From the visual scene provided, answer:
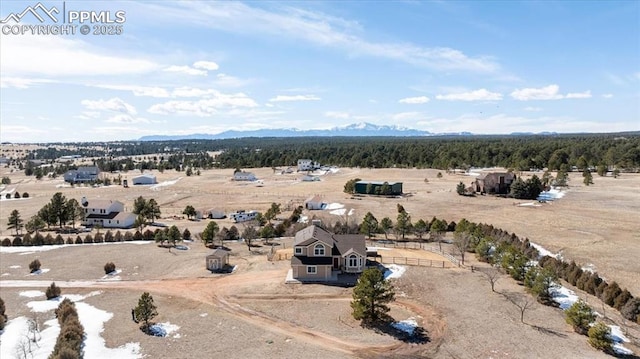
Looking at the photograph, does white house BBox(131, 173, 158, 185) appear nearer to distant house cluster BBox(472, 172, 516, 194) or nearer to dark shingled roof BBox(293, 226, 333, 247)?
distant house cluster BBox(472, 172, 516, 194)

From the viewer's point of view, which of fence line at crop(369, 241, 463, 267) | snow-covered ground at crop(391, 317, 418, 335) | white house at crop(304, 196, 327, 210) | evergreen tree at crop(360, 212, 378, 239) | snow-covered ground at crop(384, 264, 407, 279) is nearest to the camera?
snow-covered ground at crop(391, 317, 418, 335)

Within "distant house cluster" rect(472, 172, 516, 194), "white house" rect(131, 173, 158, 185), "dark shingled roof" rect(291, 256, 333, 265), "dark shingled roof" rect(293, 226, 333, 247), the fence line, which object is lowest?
the fence line

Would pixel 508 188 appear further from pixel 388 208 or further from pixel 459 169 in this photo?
pixel 459 169

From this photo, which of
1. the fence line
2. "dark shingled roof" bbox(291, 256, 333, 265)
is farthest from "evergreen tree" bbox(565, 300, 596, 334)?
"dark shingled roof" bbox(291, 256, 333, 265)

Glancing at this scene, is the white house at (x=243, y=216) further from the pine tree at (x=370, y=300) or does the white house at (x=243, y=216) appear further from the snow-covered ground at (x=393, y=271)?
the pine tree at (x=370, y=300)

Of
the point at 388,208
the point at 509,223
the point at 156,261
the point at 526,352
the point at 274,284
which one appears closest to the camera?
the point at 526,352

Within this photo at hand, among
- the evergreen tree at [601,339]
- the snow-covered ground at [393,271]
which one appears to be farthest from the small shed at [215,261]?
the evergreen tree at [601,339]

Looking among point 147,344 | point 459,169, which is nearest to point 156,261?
point 147,344

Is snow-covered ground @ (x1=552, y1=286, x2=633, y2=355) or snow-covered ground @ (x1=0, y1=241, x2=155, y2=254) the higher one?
snow-covered ground @ (x1=552, y1=286, x2=633, y2=355)
